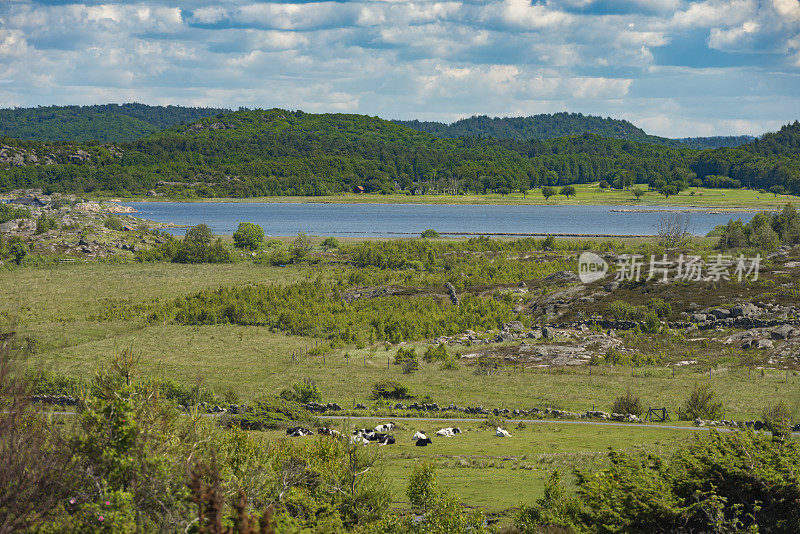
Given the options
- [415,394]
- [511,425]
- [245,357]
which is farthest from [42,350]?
[511,425]

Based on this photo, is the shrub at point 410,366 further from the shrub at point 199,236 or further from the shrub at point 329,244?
the shrub at point 199,236

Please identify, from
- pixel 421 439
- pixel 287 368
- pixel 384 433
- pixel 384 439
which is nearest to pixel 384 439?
pixel 384 439

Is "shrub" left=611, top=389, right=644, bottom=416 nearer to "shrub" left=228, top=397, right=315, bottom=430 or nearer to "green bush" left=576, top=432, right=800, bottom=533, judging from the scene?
"shrub" left=228, top=397, right=315, bottom=430

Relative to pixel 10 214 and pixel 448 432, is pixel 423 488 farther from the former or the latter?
pixel 10 214

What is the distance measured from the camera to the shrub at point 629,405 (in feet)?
143

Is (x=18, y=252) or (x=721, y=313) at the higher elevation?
(x=721, y=313)

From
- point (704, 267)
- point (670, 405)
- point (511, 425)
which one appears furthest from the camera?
point (704, 267)

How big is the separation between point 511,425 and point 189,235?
8716cm

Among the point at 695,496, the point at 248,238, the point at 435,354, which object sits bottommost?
the point at 435,354

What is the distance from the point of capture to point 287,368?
56750 mm

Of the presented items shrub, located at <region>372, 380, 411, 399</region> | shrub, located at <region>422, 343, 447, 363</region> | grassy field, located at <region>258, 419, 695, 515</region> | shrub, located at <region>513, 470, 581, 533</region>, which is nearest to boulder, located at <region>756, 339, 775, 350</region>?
grassy field, located at <region>258, 419, 695, 515</region>

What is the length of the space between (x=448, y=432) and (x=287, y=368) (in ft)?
66.7

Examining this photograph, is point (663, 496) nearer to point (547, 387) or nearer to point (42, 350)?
point (547, 387)

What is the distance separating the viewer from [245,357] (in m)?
60.4
